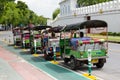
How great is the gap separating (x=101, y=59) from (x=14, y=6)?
126564mm

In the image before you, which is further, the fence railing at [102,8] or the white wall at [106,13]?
the fence railing at [102,8]

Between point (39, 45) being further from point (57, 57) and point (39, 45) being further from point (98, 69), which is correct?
point (98, 69)

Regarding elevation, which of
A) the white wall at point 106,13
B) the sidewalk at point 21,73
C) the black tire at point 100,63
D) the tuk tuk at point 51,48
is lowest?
the sidewalk at point 21,73

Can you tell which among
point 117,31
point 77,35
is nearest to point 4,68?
point 77,35

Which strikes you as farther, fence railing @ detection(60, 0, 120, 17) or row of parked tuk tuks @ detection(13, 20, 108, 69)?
fence railing @ detection(60, 0, 120, 17)

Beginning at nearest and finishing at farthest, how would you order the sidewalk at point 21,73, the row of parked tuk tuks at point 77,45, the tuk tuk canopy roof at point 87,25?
the sidewalk at point 21,73
the row of parked tuk tuks at point 77,45
the tuk tuk canopy roof at point 87,25

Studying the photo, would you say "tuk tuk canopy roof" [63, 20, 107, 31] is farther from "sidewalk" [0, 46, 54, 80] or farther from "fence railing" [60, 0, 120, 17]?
"fence railing" [60, 0, 120, 17]

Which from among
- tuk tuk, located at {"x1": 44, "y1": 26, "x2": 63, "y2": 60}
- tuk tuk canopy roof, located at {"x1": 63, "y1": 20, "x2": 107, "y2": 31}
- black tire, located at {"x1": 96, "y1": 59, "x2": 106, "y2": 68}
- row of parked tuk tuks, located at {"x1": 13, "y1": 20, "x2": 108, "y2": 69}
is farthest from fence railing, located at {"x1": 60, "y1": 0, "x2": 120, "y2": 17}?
black tire, located at {"x1": 96, "y1": 59, "x2": 106, "y2": 68}

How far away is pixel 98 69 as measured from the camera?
768 inches

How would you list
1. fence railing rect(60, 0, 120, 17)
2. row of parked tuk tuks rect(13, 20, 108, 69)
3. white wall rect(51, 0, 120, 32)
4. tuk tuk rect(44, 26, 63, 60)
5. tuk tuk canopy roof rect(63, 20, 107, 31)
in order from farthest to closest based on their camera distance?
fence railing rect(60, 0, 120, 17), white wall rect(51, 0, 120, 32), tuk tuk rect(44, 26, 63, 60), tuk tuk canopy roof rect(63, 20, 107, 31), row of parked tuk tuks rect(13, 20, 108, 69)

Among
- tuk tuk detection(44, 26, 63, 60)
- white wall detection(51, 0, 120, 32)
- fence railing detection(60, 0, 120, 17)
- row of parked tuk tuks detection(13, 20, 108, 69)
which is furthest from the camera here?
fence railing detection(60, 0, 120, 17)

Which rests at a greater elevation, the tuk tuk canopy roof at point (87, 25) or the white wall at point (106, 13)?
the white wall at point (106, 13)

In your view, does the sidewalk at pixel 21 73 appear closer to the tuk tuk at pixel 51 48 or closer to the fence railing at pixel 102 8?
the tuk tuk at pixel 51 48

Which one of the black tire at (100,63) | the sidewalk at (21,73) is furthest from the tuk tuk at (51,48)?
the black tire at (100,63)
